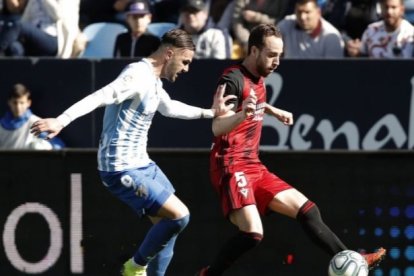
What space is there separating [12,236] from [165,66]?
6.45 ft

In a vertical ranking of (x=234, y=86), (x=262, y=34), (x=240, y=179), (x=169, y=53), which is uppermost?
(x=262, y=34)

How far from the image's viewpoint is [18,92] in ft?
38.4

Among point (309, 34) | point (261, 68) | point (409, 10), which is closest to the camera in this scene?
point (261, 68)

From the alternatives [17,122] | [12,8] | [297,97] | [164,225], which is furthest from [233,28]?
[164,225]

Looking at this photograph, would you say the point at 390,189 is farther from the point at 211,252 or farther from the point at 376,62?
the point at 376,62

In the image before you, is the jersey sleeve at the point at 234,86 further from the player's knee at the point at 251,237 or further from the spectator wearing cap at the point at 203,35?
Result: the spectator wearing cap at the point at 203,35

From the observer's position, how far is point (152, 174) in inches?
329

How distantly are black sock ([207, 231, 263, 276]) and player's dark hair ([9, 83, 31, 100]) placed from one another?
12.9 feet

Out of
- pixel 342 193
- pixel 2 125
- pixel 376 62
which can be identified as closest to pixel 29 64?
pixel 2 125

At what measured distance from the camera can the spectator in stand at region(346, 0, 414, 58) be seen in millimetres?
11688

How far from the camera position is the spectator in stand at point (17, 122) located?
38.2 feet

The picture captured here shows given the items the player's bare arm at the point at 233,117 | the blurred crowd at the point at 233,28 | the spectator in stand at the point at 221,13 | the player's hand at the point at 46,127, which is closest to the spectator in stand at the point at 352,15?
the blurred crowd at the point at 233,28

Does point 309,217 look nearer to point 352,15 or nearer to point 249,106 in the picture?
point 249,106

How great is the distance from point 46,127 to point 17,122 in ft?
15.0
